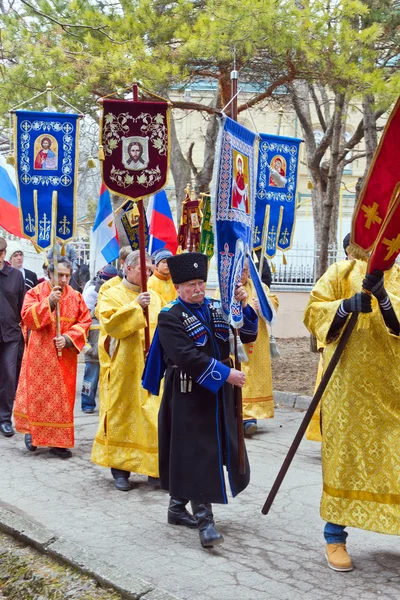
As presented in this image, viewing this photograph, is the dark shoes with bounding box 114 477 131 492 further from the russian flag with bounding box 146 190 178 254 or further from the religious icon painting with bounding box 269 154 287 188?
the russian flag with bounding box 146 190 178 254

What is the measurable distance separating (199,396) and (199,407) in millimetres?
64

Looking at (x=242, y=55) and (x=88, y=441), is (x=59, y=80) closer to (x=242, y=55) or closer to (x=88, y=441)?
(x=242, y=55)

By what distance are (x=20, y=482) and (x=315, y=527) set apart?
246cm

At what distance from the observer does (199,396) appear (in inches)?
208

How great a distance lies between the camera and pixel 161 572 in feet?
15.5

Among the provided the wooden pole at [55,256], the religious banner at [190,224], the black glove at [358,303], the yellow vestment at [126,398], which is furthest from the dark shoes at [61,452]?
the black glove at [358,303]

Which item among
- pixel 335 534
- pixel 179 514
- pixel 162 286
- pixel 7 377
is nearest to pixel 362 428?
pixel 335 534

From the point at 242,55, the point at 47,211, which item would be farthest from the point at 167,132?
the point at 242,55

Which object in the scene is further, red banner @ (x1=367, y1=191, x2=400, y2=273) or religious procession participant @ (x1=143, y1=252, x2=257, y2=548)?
religious procession participant @ (x1=143, y1=252, x2=257, y2=548)

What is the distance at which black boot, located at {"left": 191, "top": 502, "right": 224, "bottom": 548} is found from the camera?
511 cm

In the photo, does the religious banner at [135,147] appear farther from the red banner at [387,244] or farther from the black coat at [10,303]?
the red banner at [387,244]

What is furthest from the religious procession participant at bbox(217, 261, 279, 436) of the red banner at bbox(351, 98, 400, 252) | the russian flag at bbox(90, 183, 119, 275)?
the red banner at bbox(351, 98, 400, 252)

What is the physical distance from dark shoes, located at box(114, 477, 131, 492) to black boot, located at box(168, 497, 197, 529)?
1.03 m

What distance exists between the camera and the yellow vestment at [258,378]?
8.93 m
